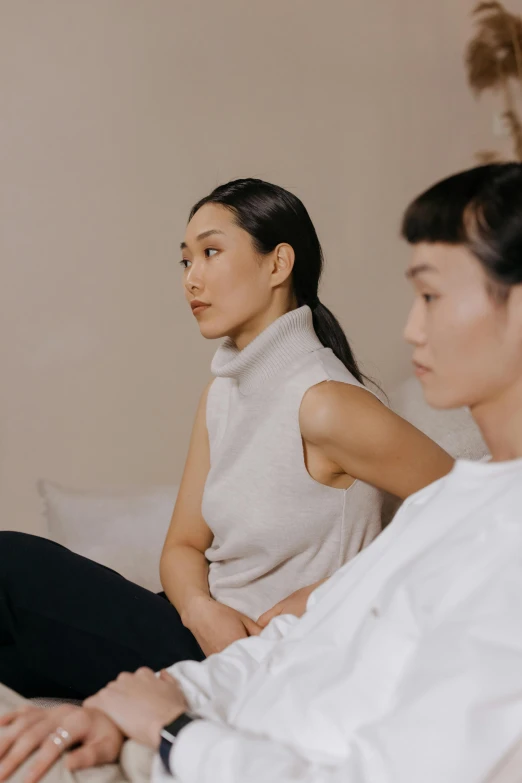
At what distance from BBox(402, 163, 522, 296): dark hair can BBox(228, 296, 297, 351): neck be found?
572 millimetres

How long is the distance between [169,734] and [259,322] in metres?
0.73

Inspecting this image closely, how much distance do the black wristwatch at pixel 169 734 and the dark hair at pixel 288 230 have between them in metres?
0.66

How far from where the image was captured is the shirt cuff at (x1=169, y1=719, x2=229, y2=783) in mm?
702

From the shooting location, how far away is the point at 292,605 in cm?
121

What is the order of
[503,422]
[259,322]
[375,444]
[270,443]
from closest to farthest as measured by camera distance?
1. [503,422]
2. [375,444]
3. [270,443]
4. [259,322]

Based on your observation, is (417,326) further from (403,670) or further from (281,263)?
(281,263)

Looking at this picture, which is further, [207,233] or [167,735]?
[207,233]

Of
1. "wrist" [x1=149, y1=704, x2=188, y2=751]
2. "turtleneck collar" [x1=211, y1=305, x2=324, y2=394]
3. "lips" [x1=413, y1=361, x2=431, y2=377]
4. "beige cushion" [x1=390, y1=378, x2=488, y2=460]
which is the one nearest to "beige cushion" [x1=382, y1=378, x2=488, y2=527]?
"beige cushion" [x1=390, y1=378, x2=488, y2=460]

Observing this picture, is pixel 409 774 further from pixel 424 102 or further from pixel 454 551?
pixel 424 102

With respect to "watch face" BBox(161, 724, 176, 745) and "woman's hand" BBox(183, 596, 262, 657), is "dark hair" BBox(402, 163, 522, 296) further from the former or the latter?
"woman's hand" BBox(183, 596, 262, 657)

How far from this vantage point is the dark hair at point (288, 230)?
1.34m

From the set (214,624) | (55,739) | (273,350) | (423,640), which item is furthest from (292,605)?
(423,640)

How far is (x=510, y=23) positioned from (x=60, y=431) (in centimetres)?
148

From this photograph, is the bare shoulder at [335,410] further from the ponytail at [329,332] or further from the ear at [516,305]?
the ear at [516,305]
